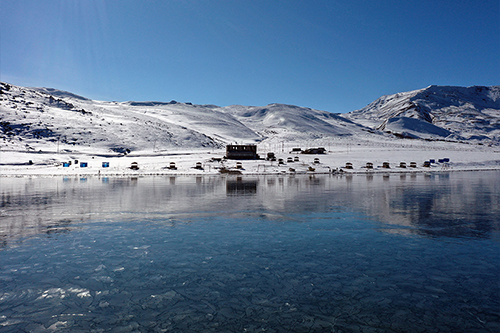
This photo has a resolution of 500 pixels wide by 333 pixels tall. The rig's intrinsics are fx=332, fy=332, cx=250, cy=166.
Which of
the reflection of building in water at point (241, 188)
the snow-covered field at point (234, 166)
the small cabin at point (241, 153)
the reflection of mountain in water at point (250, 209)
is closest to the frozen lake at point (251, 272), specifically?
the reflection of mountain in water at point (250, 209)

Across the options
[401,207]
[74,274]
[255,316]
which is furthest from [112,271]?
[401,207]

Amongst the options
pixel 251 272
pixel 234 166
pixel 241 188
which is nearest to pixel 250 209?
pixel 251 272

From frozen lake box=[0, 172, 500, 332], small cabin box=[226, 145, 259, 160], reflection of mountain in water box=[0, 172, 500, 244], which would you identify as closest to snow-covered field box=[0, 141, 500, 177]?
small cabin box=[226, 145, 259, 160]

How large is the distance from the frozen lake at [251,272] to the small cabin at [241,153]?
6659cm

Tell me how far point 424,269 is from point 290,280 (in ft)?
14.2

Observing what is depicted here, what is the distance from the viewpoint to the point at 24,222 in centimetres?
1741

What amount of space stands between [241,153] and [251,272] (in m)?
77.3

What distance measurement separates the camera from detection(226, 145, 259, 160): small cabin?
85.9 metres

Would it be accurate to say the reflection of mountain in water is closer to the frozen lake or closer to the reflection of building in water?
the frozen lake

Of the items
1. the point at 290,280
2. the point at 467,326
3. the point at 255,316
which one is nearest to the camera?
the point at 467,326

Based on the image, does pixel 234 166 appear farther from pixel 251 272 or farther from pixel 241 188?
pixel 251 272

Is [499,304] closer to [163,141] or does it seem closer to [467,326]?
[467,326]

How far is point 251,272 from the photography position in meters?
10.2

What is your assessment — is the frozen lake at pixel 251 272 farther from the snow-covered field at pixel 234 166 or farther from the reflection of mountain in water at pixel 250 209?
the snow-covered field at pixel 234 166
